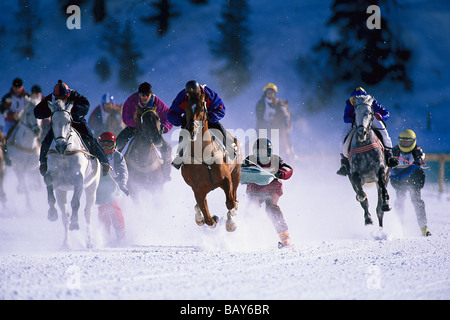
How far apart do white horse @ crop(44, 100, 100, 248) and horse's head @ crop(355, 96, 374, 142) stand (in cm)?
420

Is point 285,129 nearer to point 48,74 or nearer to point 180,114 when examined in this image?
point 180,114

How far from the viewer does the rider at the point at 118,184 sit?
30.8 ft

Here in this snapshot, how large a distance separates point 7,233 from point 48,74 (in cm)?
Result: 4949

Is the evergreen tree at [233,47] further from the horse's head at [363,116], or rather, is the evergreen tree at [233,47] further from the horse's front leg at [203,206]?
the horse's front leg at [203,206]

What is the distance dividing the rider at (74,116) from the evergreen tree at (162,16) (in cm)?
4438

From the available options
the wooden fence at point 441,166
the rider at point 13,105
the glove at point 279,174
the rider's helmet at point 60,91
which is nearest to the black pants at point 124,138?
the rider's helmet at point 60,91

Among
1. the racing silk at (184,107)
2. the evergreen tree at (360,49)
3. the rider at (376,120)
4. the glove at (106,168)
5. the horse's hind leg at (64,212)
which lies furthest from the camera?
the evergreen tree at (360,49)

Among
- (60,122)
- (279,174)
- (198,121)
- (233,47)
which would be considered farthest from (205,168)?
(233,47)

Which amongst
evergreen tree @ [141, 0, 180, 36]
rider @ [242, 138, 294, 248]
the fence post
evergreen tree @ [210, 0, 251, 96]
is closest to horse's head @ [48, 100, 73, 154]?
rider @ [242, 138, 294, 248]

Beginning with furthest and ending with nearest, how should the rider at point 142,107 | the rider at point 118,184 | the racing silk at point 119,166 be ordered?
the rider at point 142,107
the racing silk at point 119,166
the rider at point 118,184

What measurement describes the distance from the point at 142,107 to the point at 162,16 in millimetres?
46123

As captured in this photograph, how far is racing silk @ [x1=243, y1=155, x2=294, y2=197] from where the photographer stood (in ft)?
27.5

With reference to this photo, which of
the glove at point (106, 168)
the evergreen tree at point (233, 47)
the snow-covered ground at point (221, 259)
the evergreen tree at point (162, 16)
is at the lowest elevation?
the snow-covered ground at point (221, 259)

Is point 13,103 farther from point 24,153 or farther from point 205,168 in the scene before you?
point 205,168
